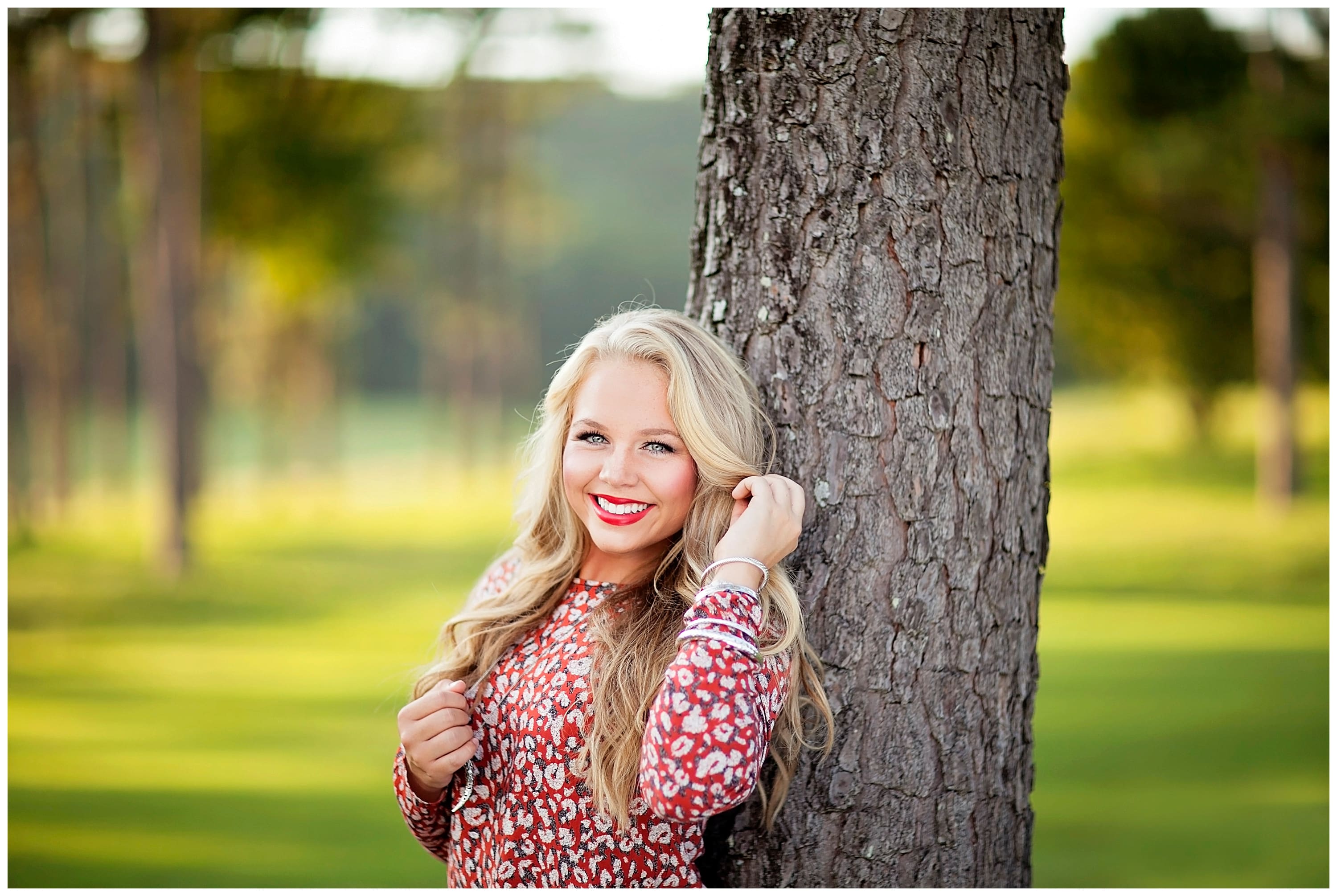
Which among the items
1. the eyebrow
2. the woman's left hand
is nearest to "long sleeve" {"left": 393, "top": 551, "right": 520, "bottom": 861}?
the eyebrow

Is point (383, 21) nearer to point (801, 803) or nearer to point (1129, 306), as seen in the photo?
point (1129, 306)

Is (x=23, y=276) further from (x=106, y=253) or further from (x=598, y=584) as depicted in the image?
(x=598, y=584)

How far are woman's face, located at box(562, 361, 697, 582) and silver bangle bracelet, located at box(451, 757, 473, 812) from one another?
437 mm

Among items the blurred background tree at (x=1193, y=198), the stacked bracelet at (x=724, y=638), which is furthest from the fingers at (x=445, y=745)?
the blurred background tree at (x=1193, y=198)

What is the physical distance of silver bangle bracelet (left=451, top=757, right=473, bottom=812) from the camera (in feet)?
5.97

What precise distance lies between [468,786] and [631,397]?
0.72 metres

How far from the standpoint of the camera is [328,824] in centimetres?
487

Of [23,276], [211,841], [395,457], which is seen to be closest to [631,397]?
[211,841]

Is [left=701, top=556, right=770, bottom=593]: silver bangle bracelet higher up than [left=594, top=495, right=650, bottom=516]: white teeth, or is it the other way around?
[left=594, top=495, right=650, bottom=516]: white teeth

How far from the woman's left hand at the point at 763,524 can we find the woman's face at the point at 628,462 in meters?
0.10

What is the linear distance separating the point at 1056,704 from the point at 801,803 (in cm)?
518

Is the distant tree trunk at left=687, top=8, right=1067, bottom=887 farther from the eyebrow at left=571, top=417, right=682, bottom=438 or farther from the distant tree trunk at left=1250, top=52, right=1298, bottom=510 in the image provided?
the distant tree trunk at left=1250, top=52, right=1298, bottom=510

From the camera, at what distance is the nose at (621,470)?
68.7 inches

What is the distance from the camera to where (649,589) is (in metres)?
1.87
